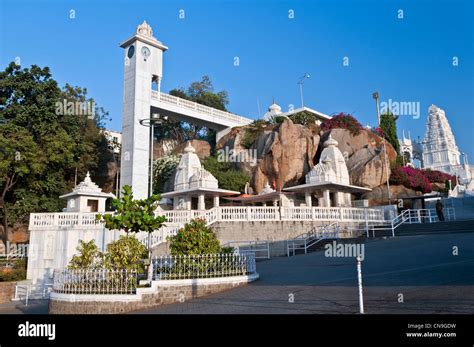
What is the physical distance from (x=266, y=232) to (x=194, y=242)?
10640mm

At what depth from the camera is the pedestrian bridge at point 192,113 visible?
38062 mm

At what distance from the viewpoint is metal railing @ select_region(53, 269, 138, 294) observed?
10.7m

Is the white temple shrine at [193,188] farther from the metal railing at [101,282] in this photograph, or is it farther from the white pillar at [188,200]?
the metal railing at [101,282]

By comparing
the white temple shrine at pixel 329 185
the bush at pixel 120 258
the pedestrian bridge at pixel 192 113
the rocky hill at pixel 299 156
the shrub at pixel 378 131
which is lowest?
the bush at pixel 120 258

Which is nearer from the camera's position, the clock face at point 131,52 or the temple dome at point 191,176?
the temple dome at point 191,176

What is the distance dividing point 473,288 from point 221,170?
32860mm

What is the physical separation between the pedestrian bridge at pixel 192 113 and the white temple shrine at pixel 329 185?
15.6m

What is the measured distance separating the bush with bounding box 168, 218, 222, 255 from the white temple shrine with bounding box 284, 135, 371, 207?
18.7 m

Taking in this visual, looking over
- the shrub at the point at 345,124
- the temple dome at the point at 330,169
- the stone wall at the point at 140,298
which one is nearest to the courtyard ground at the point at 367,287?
the stone wall at the point at 140,298

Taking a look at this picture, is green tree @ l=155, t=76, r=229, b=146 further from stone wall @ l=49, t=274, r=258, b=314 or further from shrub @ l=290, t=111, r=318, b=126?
stone wall @ l=49, t=274, r=258, b=314

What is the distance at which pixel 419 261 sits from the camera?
13.2 metres

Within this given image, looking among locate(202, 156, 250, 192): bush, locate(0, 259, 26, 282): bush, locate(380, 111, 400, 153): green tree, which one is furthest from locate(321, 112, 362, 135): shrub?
locate(0, 259, 26, 282): bush

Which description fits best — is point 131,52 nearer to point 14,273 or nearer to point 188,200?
point 188,200
